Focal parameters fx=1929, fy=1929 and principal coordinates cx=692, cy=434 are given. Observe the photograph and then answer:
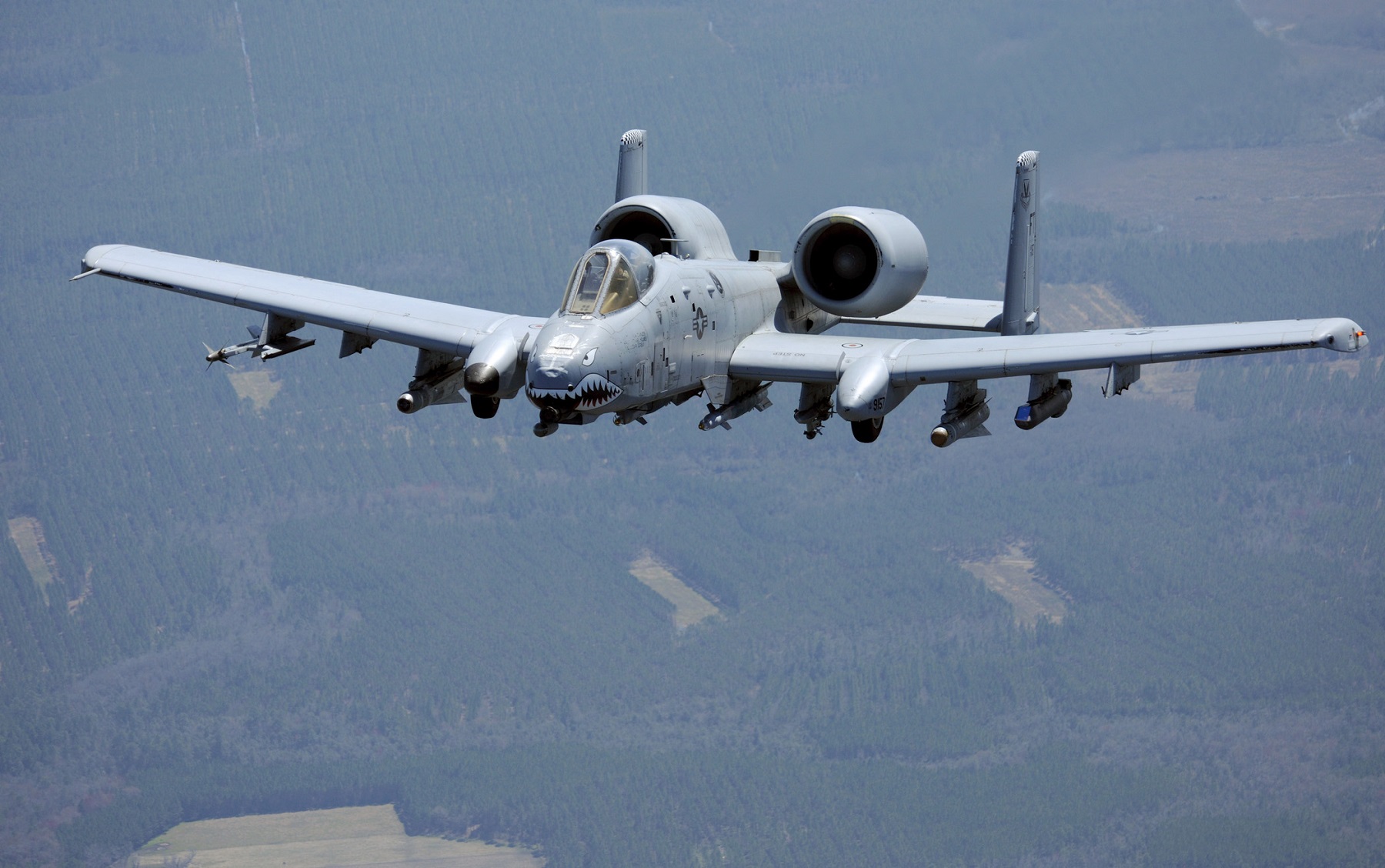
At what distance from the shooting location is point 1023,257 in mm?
51875

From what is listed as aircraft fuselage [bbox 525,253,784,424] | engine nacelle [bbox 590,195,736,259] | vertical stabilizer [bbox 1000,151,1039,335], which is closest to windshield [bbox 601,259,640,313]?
aircraft fuselage [bbox 525,253,784,424]

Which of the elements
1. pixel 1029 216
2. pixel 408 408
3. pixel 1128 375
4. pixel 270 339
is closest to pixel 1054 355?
pixel 1128 375

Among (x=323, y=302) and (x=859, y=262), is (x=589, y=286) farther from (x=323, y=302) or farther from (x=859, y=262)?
(x=859, y=262)

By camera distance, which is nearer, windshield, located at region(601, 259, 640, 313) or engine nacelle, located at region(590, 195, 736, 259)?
windshield, located at region(601, 259, 640, 313)

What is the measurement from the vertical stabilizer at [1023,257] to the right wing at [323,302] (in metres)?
13.3

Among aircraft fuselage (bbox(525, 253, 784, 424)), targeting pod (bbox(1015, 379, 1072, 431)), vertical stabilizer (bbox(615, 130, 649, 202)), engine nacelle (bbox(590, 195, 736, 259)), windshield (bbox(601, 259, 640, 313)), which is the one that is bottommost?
targeting pod (bbox(1015, 379, 1072, 431))

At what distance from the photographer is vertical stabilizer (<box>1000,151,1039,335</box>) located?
51656mm

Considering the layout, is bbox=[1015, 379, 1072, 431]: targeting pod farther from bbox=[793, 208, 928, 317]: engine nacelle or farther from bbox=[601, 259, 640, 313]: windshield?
bbox=[601, 259, 640, 313]: windshield

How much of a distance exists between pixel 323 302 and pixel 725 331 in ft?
34.3

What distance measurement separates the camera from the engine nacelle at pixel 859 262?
50344 mm

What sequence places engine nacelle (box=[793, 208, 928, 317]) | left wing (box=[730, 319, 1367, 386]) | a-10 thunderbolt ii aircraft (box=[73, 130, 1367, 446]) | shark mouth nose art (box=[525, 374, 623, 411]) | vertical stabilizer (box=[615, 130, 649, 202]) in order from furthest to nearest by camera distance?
vertical stabilizer (box=[615, 130, 649, 202]) → engine nacelle (box=[793, 208, 928, 317]) → a-10 thunderbolt ii aircraft (box=[73, 130, 1367, 446]) → shark mouth nose art (box=[525, 374, 623, 411]) → left wing (box=[730, 319, 1367, 386])

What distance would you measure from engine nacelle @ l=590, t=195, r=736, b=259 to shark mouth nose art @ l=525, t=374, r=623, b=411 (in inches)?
308

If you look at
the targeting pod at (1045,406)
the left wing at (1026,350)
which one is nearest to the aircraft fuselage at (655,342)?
the left wing at (1026,350)

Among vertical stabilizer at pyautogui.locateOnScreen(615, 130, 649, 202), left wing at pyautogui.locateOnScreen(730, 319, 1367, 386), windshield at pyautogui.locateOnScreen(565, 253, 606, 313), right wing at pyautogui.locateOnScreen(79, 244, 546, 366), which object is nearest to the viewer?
left wing at pyautogui.locateOnScreen(730, 319, 1367, 386)
